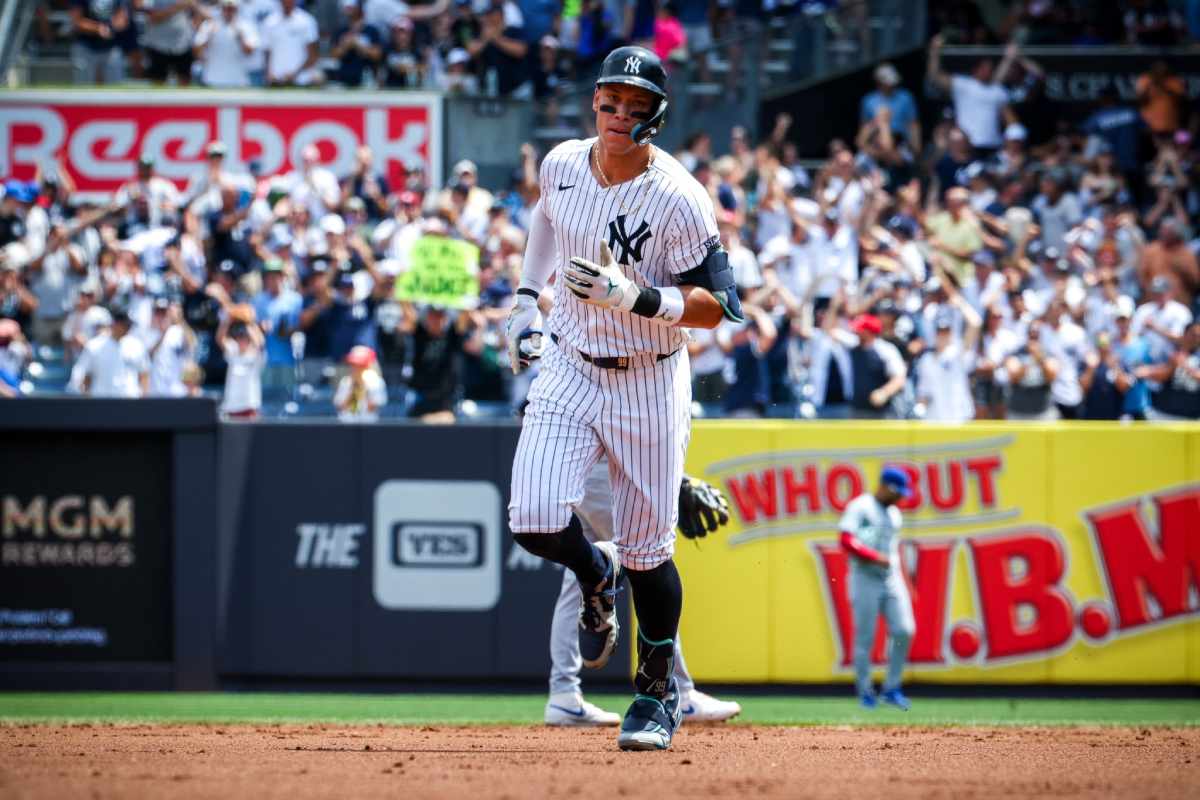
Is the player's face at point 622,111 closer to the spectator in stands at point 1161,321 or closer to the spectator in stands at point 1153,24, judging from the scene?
the spectator in stands at point 1161,321

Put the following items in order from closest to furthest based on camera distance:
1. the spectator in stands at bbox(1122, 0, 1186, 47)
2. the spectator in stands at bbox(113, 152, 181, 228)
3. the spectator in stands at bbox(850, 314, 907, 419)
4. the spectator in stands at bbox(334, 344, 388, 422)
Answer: the spectator in stands at bbox(334, 344, 388, 422)
the spectator in stands at bbox(850, 314, 907, 419)
the spectator in stands at bbox(113, 152, 181, 228)
the spectator in stands at bbox(1122, 0, 1186, 47)

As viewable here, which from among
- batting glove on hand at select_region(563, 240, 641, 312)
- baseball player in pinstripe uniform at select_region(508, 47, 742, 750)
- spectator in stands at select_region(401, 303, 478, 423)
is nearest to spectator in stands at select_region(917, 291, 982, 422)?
spectator in stands at select_region(401, 303, 478, 423)

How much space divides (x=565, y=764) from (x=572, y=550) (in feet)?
2.73

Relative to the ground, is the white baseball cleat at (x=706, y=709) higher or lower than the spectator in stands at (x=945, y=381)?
lower

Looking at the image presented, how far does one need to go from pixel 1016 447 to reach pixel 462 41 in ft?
30.7

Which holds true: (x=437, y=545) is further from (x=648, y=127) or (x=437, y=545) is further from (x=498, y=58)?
(x=498, y=58)

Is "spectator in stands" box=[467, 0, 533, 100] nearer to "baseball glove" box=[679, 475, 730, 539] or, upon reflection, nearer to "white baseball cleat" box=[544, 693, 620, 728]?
"white baseball cleat" box=[544, 693, 620, 728]

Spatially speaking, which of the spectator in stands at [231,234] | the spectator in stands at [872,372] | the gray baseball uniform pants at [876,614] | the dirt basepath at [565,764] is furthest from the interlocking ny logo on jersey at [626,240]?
the spectator in stands at [231,234]

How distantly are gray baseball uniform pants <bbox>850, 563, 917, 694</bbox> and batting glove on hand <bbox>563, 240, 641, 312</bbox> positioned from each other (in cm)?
576

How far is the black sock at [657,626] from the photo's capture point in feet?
22.9

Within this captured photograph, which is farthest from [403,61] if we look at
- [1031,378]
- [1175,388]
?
[1175,388]

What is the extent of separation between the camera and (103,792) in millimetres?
5453

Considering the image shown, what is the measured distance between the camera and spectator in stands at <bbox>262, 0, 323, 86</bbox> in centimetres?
1873

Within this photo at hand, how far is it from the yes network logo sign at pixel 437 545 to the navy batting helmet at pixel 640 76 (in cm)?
612
